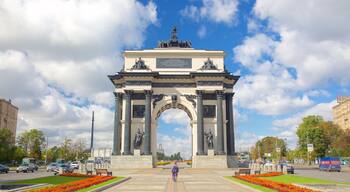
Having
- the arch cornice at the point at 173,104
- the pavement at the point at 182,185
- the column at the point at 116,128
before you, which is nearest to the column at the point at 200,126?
the arch cornice at the point at 173,104

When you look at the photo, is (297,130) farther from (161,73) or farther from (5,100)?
(5,100)

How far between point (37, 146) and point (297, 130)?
78.2 meters

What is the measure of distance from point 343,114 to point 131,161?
10413 centimetres

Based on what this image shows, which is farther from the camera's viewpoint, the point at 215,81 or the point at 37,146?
the point at 37,146

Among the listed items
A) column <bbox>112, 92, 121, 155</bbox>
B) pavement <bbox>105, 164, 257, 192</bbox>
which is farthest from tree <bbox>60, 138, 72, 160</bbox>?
pavement <bbox>105, 164, 257, 192</bbox>

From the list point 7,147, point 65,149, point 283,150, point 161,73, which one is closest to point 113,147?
point 161,73

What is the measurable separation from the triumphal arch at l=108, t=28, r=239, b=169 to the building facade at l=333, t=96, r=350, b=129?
83.0 m

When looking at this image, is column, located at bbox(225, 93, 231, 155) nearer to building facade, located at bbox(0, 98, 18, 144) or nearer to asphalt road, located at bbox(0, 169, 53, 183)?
asphalt road, located at bbox(0, 169, 53, 183)

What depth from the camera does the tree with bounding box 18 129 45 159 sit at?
10931cm

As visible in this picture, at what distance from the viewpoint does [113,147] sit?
58.7 metres

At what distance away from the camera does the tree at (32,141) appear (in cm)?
10931

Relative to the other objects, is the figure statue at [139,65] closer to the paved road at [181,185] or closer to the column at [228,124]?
the column at [228,124]

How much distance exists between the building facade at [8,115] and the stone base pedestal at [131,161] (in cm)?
7822

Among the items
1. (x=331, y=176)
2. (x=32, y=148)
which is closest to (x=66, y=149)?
(x=32, y=148)
